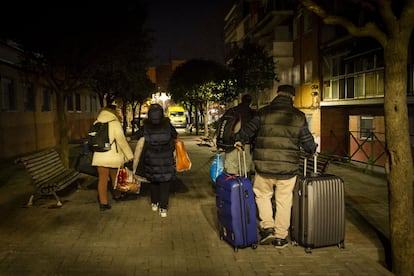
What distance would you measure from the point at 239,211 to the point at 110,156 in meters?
2.99

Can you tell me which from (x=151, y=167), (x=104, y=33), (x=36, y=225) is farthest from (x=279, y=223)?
(x=104, y=33)

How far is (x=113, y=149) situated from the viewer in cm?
758

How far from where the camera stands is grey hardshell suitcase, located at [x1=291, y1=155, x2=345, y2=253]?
5.20m

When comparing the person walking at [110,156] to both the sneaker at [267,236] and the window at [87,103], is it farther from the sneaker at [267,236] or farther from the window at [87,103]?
the window at [87,103]

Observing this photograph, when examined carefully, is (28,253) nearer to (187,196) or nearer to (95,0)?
(187,196)

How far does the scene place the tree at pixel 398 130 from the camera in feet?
15.5

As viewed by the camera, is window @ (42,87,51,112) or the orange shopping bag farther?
window @ (42,87,51,112)

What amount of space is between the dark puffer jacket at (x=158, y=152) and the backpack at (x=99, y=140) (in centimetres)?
64

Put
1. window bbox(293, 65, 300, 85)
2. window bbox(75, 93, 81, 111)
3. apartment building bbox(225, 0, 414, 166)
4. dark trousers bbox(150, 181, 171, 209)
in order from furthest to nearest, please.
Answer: window bbox(75, 93, 81, 111) < window bbox(293, 65, 300, 85) < apartment building bbox(225, 0, 414, 166) < dark trousers bbox(150, 181, 171, 209)

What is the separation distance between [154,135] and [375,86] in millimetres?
11144

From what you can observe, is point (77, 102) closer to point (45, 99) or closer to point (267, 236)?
point (45, 99)

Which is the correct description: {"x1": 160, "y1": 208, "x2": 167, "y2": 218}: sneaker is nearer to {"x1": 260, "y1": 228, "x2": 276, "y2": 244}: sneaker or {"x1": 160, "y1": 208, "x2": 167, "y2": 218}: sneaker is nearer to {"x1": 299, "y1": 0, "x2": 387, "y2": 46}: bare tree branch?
{"x1": 260, "y1": 228, "x2": 276, "y2": 244}: sneaker

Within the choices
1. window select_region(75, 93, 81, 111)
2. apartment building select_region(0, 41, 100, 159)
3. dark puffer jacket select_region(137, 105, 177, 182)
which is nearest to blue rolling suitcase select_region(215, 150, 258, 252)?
dark puffer jacket select_region(137, 105, 177, 182)

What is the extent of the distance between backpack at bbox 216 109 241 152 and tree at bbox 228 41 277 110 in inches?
641
